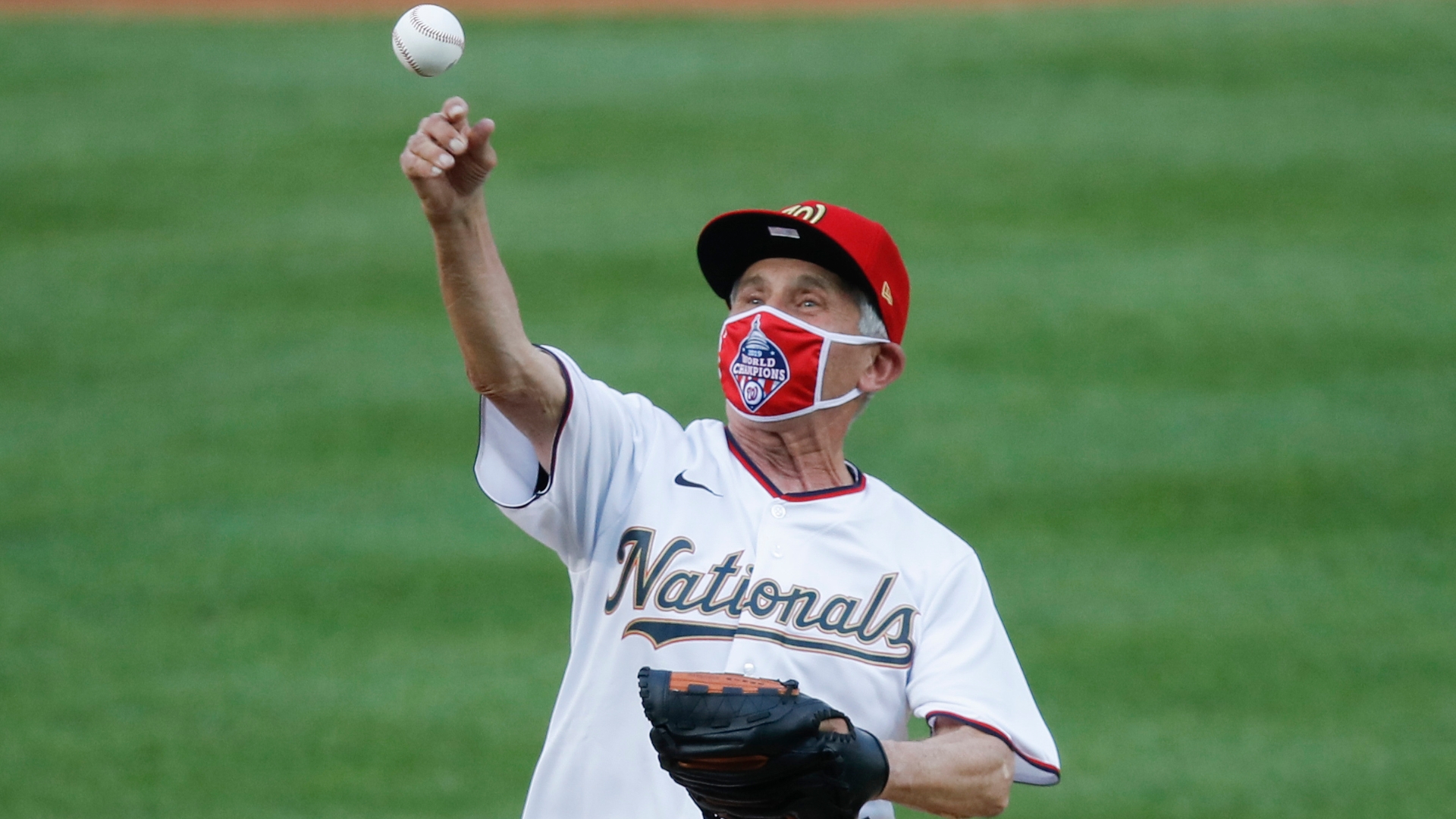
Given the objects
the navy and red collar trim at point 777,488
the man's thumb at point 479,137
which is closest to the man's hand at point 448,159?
the man's thumb at point 479,137

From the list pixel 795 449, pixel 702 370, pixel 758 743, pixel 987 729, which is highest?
pixel 702 370

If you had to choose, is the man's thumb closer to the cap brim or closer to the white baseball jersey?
the white baseball jersey

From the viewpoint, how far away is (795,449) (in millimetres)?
3215

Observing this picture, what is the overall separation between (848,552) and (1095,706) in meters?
4.05

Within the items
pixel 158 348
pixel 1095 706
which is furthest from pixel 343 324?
pixel 1095 706

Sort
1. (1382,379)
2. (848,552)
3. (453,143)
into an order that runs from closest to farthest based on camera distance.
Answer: (453,143) < (848,552) < (1382,379)

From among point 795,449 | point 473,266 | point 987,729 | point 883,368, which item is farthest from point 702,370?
point 473,266

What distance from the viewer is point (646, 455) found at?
305cm

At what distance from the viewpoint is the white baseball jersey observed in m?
2.88

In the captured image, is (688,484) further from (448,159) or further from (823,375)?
(448,159)

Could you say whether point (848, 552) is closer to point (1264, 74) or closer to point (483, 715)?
point (483, 715)

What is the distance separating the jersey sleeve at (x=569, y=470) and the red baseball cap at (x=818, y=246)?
438 mm

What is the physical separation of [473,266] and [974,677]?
3.75 ft

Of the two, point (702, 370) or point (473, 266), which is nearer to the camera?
point (473, 266)
